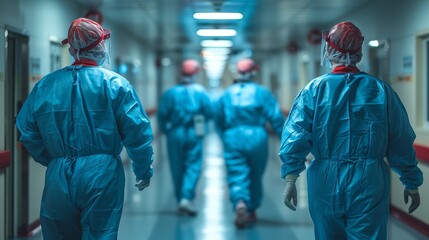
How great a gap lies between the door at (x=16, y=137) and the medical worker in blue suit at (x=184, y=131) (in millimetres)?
1642

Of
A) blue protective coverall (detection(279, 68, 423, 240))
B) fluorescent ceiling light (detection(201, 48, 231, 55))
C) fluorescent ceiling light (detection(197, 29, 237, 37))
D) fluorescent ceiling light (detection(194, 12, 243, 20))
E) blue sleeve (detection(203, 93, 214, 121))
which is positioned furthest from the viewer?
fluorescent ceiling light (detection(201, 48, 231, 55))

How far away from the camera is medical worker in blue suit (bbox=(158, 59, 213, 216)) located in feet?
19.8

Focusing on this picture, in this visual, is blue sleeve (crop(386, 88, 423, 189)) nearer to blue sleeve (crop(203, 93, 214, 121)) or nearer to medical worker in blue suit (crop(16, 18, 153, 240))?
medical worker in blue suit (crop(16, 18, 153, 240))

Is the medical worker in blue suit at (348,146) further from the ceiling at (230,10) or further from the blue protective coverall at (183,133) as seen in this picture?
the ceiling at (230,10)

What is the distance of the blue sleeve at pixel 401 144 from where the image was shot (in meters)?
2.98

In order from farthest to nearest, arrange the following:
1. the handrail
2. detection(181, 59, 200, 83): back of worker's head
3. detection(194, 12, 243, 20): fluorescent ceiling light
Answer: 1. detection(194, 12, 243, 20): fluorescent ceiling light
2. detection(181, 59, 200, 83): back of worker's head
3. the handrail

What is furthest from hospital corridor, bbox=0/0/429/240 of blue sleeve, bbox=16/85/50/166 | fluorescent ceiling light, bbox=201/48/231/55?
fluorescent ceiling light, bbox=201/48/231/55

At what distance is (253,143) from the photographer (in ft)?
17.5

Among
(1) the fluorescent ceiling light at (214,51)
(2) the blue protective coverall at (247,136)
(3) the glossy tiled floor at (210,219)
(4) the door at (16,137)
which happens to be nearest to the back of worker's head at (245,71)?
(2) the blue protective coverall at (247,136)

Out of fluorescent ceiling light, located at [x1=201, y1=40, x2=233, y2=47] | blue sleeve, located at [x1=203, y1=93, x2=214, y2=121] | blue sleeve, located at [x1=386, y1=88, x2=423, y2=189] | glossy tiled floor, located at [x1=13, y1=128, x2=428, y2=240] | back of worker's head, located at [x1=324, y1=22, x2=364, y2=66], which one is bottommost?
glossy tiled floor, located at [x1=13, y1=128, x2=428, y2=240]

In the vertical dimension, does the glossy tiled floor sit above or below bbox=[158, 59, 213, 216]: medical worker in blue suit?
below

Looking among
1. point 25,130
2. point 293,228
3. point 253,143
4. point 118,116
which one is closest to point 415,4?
point 253,143

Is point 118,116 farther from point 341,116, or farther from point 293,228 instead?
point 293,228

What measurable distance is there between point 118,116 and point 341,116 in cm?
111
